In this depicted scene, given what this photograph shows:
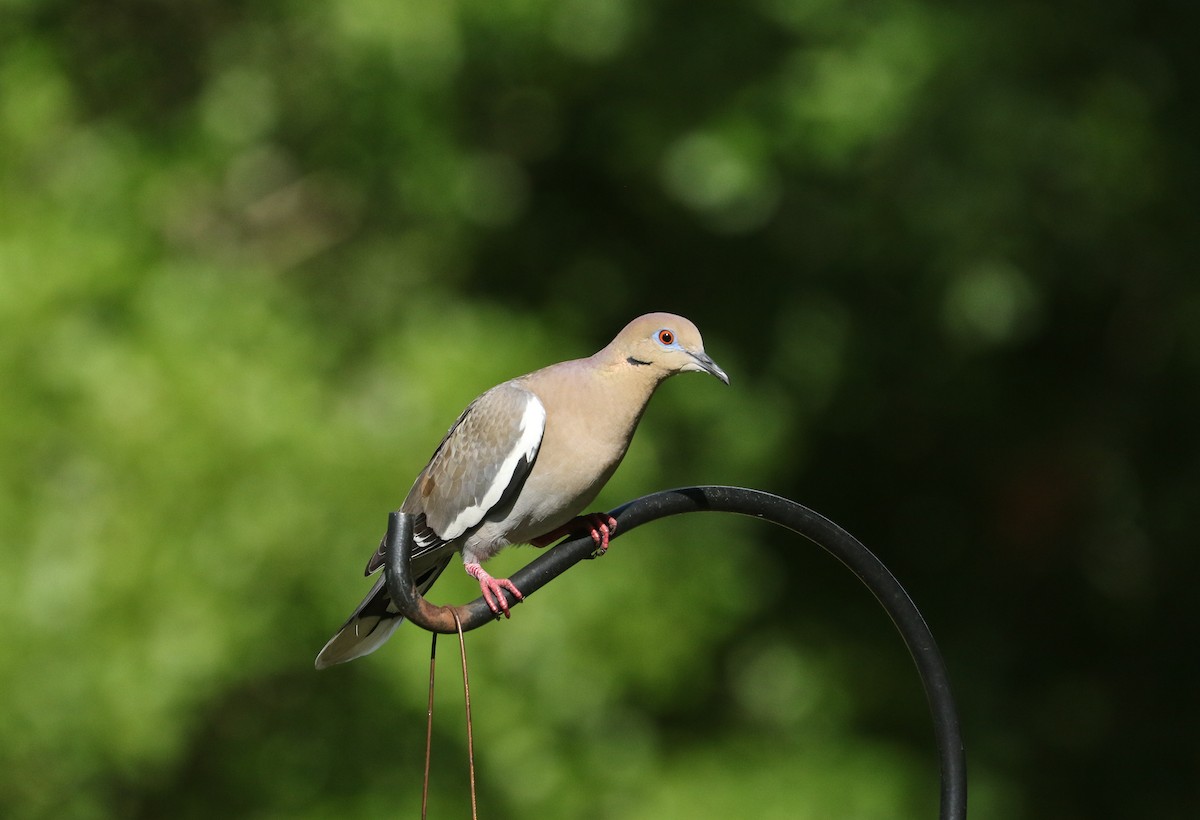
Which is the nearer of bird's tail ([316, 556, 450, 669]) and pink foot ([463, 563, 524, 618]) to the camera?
pink foot ([463, 563, 524, 618])

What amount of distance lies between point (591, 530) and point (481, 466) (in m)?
0.24

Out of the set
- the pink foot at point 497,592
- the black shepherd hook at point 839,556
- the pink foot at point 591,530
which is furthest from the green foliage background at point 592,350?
the black shepherd hook at point 839,556

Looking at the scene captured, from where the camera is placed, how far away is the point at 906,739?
669 cm

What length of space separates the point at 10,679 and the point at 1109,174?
4.39 m

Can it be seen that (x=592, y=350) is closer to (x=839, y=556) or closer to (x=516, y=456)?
(x=516, y=456)

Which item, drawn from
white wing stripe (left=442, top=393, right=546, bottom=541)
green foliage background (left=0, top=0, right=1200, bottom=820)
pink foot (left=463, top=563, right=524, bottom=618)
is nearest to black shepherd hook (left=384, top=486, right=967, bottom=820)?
pink foot (left=463, top=563, right=524, bottom=618)

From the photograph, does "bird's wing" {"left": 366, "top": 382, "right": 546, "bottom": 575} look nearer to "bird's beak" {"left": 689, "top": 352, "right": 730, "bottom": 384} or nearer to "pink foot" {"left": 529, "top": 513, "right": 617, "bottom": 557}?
"pink foot" {"left": 529, "top": 513, "right": 617, "bottom": 557}

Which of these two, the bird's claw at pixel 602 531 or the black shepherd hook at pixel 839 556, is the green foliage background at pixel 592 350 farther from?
the black shepherd hook at pixel 839 556

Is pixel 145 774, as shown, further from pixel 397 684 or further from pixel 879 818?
pixel 879 818

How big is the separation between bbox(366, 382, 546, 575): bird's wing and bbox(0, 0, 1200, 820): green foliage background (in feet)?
7.56

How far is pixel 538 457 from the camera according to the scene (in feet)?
7.93

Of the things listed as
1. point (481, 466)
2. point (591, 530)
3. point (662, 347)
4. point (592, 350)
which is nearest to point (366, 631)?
point (481, 466)

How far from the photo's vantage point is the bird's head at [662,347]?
235cm

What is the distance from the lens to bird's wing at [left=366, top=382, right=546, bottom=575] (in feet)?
7.94
